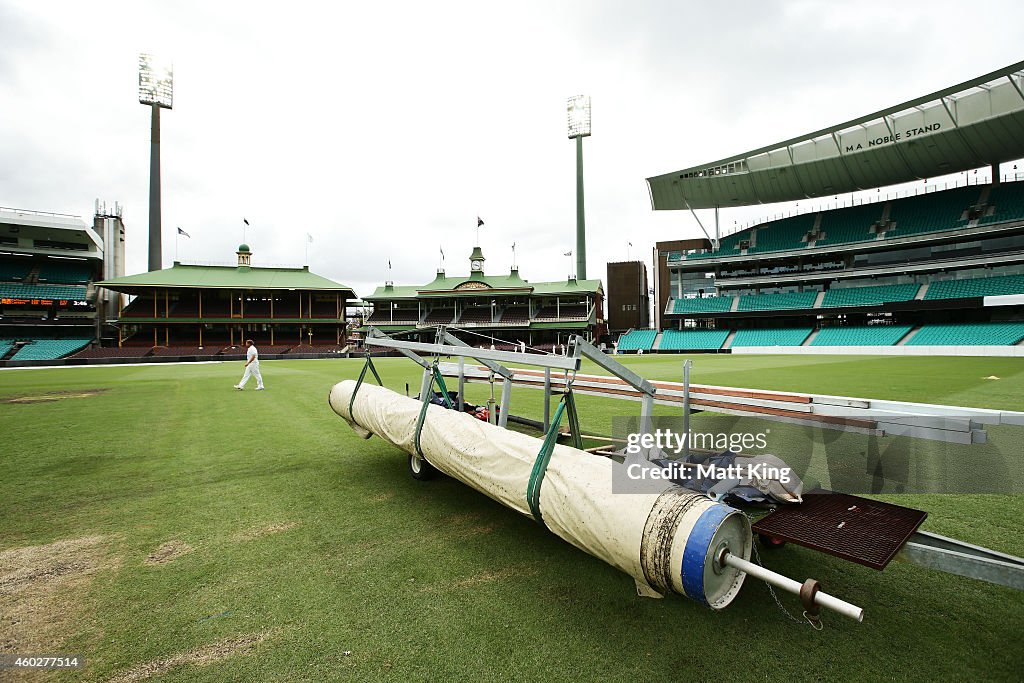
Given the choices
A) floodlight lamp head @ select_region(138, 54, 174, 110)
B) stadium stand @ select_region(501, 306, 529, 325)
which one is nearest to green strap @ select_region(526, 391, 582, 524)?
stadium stand @ select_region(501, 306, 529, 325)

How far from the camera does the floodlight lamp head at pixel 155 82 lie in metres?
53.4

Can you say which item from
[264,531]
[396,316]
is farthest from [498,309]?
[264,531]

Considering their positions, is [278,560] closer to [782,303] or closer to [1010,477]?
[1010,477]

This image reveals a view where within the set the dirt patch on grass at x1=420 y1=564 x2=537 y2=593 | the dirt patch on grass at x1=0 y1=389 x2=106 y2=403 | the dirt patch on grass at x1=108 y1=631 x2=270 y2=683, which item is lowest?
the dirt patch on grass at x1=108 y1=631 x2=270 y2=683

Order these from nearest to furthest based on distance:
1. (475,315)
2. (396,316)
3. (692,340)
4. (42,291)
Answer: (42,291)
(692,340)
(475,315)
(396,316)

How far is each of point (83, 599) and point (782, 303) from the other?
53737 millimetres

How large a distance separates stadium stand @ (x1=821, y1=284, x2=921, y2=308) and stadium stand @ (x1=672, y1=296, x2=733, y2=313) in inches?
352

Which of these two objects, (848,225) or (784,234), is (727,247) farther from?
(848,225)

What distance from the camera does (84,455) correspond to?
6.23 m

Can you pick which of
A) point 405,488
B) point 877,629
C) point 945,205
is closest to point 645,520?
point 877,629

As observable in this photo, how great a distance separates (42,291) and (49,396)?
1880 inches

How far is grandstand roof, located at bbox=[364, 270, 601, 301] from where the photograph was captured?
179 feet

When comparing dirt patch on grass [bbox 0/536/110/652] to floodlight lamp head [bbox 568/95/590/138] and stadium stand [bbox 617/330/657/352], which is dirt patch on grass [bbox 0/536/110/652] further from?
floodlight lamp head [bbox 568/95/590/138]

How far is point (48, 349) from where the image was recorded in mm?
39781
